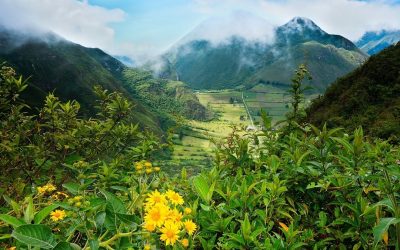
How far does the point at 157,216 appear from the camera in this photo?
7.82ft

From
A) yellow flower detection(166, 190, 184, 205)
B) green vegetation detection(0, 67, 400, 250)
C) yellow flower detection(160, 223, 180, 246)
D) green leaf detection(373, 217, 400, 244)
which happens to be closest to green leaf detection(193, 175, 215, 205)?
green vegetation detection(0, 67, 400, 250)

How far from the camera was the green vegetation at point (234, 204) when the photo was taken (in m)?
2.41

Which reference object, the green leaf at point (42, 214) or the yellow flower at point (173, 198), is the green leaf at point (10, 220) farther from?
the yellow flower at point (173, 198)

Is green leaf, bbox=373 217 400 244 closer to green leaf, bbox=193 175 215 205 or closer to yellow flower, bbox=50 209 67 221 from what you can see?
green leaf, bbox=193 175 215 205

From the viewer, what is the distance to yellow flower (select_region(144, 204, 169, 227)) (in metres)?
2.35

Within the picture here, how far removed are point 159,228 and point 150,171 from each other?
1007 millimetres

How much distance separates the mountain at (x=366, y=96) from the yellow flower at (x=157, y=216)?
2687 cm

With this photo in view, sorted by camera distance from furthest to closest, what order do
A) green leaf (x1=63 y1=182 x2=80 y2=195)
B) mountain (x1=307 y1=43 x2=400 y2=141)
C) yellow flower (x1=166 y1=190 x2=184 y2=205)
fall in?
mountain (x1=307 y1=43 x2=400 y2=141) < green leaf (x1=63 y1=182 x2=80 y2=195) < yellow flower (x1=166 y1=190 x2=184 y2=205)

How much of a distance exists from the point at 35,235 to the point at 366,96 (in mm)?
36021

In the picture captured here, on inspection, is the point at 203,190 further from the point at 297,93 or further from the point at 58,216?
the point at 297,93

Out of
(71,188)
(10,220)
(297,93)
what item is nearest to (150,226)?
(10,220)

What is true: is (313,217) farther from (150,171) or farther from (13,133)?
(13,133)

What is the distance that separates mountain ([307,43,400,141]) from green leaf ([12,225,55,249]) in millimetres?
27517

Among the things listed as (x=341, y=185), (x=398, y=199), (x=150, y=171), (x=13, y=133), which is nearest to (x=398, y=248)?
(x=398, y=199)
